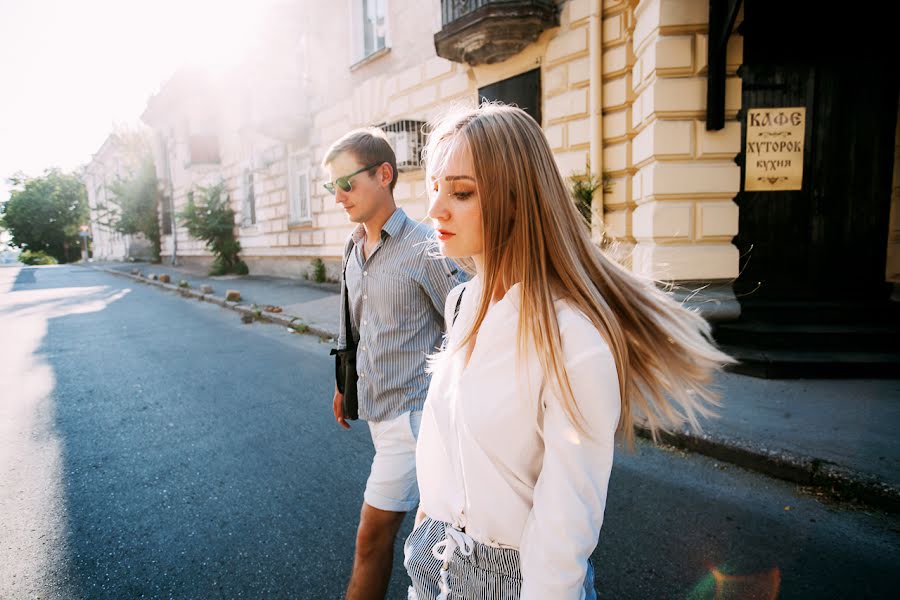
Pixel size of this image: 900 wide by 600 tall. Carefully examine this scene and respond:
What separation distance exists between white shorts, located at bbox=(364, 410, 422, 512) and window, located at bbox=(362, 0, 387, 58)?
39.2ft

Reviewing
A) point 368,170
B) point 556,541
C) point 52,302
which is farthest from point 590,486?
point 52,302

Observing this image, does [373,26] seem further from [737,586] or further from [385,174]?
[737,586]

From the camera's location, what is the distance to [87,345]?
7.93m

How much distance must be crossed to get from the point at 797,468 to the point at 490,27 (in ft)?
24.5

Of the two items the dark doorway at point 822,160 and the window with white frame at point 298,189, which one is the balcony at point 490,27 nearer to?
the dark doorway at point 822,160

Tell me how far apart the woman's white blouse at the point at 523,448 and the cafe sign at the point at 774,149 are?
6.43 m

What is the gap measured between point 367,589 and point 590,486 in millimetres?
1271

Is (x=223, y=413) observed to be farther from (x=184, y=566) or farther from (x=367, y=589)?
(x=367, y=589)

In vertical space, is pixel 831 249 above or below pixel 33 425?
above

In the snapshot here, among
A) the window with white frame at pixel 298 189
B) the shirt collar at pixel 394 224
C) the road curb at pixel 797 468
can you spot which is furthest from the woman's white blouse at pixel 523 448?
the window with white frame at pixel 298 189

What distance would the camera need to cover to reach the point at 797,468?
3258mm

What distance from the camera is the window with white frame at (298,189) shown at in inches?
619

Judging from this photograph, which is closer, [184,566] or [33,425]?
[184,566]

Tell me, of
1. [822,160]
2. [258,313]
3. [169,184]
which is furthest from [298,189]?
[169,184]
